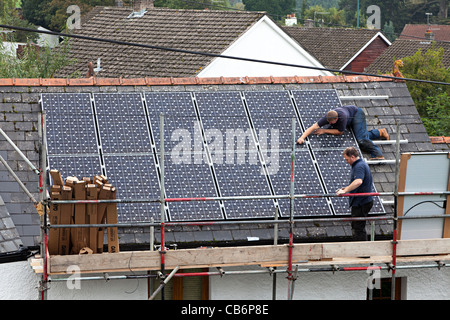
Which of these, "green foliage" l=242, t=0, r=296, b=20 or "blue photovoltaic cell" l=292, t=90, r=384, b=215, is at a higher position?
"green foliage" l=242, t=0, r=296, b=20

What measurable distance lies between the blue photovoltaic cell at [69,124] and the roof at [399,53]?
122 ft

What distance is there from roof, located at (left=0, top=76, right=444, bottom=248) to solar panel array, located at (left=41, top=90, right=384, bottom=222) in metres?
0.27

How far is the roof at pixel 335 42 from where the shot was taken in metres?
52.0

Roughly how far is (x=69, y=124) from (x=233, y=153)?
2.72 m

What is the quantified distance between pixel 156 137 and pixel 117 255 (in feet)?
8.81

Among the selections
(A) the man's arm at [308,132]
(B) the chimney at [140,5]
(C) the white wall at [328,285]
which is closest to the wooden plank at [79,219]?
(C) the white wall at [328,285]

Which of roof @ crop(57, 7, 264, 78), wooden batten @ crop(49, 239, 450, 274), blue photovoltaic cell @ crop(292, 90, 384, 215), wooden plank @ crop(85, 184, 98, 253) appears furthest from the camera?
roof @ crop(57, 7, 264, 78)

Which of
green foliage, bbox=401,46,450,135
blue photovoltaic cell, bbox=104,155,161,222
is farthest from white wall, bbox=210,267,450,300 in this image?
green foliage, bbox=401,46,450,135

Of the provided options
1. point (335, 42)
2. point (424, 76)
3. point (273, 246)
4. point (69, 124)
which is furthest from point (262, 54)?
point (335, 42)

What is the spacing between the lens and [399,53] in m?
51.6

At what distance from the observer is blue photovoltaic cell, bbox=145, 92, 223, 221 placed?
467 inches

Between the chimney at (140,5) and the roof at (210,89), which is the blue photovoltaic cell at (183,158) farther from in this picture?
the chimney at (140,5)

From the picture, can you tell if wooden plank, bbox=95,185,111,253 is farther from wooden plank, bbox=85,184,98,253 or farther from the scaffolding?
the scaffolding
